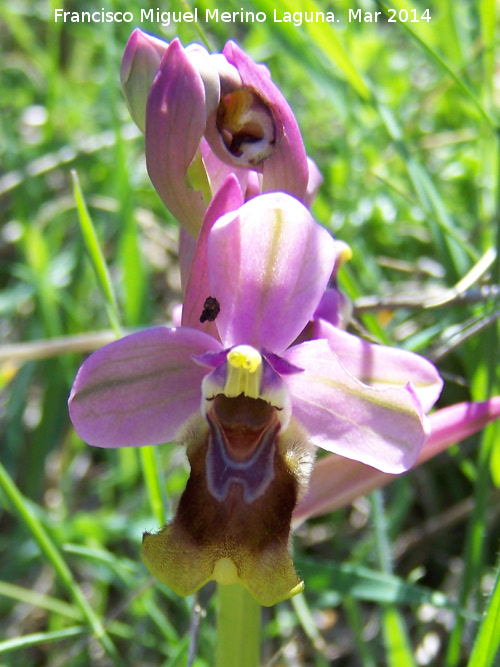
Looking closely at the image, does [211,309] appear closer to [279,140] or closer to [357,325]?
[279,140]

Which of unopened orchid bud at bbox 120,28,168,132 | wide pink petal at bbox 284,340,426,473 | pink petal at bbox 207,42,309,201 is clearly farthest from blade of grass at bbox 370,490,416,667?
unopened orchid bud at bbox 120,28,168,132

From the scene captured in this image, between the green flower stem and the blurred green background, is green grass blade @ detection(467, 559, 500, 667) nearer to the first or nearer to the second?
the blurred green background

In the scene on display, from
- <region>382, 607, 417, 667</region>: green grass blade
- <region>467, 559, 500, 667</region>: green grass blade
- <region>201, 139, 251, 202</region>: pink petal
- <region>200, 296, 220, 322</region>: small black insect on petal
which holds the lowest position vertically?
<region>382, 607, 417, 667</region>: green grass blade

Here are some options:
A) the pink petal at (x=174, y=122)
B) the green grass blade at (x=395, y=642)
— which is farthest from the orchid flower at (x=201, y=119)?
the green grass blade at (x=395, y=642)

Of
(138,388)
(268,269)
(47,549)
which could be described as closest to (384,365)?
(268,269)

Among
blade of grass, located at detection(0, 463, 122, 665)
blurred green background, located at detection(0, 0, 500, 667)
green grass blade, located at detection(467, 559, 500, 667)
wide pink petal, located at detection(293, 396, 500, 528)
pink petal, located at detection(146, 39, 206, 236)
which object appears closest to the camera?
green grass blade, located at detection(467, 559, 500, 667)

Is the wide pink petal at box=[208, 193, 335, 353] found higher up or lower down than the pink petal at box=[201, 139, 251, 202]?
lower down

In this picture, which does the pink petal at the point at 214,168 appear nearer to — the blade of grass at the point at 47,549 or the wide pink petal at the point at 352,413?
the wide pink petal at the point at 352,413

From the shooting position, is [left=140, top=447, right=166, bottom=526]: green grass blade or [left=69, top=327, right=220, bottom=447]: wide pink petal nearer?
[left=69, top=327, right=220, bottom=447]: wide pink petal
